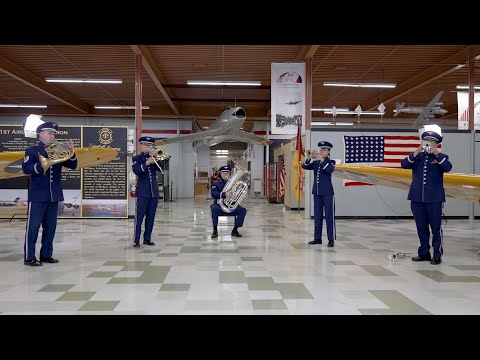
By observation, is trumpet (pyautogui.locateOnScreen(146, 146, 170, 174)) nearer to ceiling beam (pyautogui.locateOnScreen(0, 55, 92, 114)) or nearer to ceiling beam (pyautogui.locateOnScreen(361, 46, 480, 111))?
ceiling beam (pyautogui.locateOnScreen(0, 55, 92, 114))

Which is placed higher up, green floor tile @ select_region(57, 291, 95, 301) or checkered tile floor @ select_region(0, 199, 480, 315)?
green floor tile @ select_region(57, 291, 95, 301)

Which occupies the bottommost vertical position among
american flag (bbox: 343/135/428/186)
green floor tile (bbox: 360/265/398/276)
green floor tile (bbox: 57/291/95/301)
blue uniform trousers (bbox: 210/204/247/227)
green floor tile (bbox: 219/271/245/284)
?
green floor tile (bbox: 360/265/398/276)

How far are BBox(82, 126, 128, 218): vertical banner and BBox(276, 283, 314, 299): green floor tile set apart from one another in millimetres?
8259

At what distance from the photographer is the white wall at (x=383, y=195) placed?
39.4 feet

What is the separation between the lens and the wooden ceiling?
13.0 meters

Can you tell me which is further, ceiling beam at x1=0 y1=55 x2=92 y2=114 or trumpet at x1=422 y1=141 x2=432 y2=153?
ceiling beam at x1=0 y1=55 x2=92 y2=114

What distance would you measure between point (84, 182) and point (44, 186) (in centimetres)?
635

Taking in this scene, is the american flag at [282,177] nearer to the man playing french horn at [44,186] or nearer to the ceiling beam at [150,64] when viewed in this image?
the ceiling beam at [150,64]

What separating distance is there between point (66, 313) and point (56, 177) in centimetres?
274

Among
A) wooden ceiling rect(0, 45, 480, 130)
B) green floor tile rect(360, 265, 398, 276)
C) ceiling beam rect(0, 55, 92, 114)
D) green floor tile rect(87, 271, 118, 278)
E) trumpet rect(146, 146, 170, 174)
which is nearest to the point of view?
green floor tile rect(87, 271, 118, 278)

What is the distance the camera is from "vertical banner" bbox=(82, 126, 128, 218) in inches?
453

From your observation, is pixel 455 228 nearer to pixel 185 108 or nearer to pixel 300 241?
pixel 300 241

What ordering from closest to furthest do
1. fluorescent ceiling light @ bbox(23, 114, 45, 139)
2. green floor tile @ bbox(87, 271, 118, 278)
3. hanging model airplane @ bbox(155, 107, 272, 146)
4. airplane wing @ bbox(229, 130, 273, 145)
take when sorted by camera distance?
green floor tile @ bbox(87, 271, 118, 278) < fluorescent ceiling light @ bbox(23, 114, 45, 139) < hanging model airplane @ bbox(155, 107, 272, 146) < airplane wing @ bbox(229, 130, 273, 145)

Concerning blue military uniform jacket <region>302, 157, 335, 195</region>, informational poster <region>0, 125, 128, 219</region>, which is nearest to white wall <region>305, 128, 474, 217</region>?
blue military uniform jacket <region>302, 157, 335, 195</region>
